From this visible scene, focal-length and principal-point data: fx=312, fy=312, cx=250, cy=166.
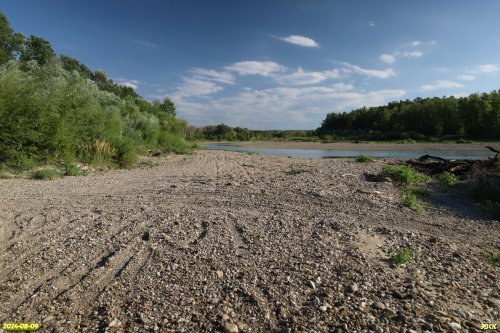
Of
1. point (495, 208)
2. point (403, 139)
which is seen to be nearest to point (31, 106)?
point (495, 208)

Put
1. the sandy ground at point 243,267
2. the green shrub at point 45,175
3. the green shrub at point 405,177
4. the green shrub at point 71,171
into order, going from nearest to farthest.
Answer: the sandy ground at point 243,267 < the green shrub at point 405,177 < the green shrub at point 45,175 < the green shrub at point 71,171

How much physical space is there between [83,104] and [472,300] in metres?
16.3

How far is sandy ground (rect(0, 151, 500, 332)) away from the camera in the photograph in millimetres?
3117

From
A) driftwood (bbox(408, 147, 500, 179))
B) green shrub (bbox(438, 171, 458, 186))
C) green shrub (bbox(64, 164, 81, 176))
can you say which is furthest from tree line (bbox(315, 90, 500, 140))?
green shrub (bbox(64, 164, 81, 176))

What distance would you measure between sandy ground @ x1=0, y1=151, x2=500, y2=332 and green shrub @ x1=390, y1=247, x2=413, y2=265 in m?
0.11

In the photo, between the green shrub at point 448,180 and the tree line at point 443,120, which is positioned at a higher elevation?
the tree line at point 443,120

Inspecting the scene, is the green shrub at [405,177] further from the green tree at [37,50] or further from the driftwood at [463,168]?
the green tree at [37,50]

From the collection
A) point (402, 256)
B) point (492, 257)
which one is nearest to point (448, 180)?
point (492, 257)

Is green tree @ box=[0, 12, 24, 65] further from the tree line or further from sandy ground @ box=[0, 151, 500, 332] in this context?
the tree line

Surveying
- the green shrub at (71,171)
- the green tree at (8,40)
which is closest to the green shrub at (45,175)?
the green shrub at (71,171)

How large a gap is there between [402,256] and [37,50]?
44680 millimetres

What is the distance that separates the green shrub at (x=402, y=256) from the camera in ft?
14.2

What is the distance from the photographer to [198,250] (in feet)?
15.4

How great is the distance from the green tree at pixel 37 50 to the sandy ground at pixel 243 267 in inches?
1437
